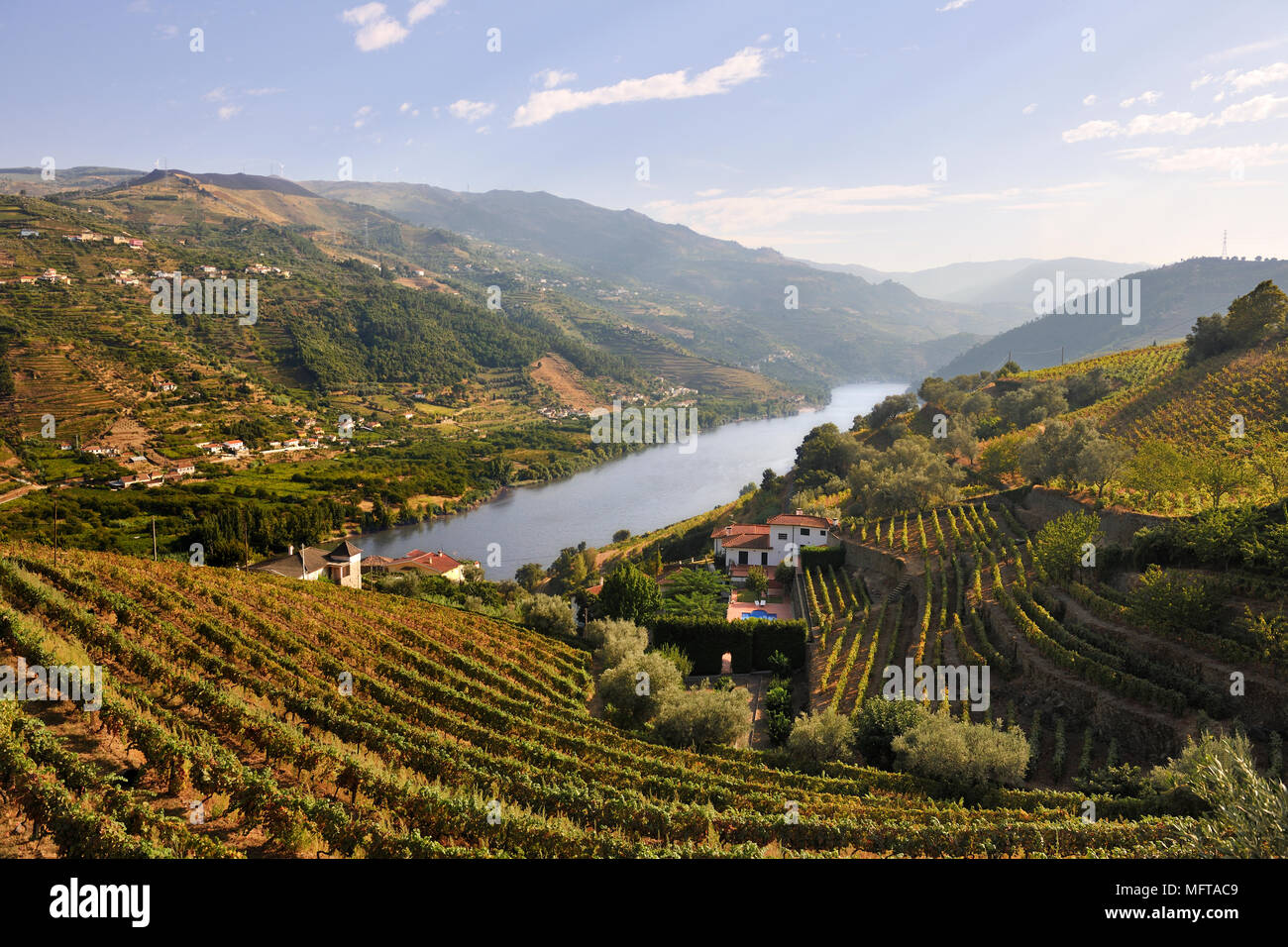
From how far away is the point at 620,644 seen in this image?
22656 mm

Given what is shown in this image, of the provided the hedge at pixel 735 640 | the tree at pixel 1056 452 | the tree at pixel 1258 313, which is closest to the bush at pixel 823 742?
the hedge at pixel 735 640

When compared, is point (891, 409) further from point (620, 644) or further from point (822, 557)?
point (620, 644)

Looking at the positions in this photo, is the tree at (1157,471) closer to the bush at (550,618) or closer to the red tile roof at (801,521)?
the red tile roof at (801,521)

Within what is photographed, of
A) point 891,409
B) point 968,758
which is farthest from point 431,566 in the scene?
point 891,409

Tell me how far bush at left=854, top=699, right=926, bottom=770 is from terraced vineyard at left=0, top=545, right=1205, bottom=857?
3.79 feet

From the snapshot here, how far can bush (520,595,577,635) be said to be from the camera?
26.6 metres

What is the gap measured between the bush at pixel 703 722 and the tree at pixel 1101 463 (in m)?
17.1

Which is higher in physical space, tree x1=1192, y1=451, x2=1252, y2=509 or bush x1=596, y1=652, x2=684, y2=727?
tree x1=1192, y1=451, x2=1252, y2=509

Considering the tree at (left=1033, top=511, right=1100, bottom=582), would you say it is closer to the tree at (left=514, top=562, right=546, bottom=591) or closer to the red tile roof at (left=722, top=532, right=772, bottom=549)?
the red tile roof at (left=722, top=532, right=772, bottom=549)

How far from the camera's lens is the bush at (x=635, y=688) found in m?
18.8

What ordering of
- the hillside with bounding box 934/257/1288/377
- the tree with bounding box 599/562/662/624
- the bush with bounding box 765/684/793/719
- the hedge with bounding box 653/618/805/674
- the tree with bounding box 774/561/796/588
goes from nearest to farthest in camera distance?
1. the bush with bounding box 765/684/793/719
2. the hedge with bounding box 653/618/805/674
3. the tree with bounding box 599/562/662/624
4. the tree with bounding box 774/561/796/588
5. the hillside with bounding box 934/257/1288/377

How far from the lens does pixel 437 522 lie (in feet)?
230

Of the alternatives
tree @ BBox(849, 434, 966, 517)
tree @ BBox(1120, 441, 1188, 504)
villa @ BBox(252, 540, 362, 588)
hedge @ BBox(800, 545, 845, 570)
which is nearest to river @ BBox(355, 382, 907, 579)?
villa @ BBox(252, 540, 362, 588)
